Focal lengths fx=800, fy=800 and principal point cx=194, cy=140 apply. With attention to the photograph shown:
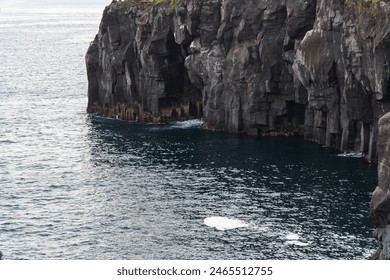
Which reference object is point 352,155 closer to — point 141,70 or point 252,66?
point 252,66

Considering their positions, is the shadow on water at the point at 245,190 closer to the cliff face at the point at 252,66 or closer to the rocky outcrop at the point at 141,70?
the cliff face at the point at 252,66

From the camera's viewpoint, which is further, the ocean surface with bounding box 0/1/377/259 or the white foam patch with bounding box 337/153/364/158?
the white foam patch with bounding box 337/153/364/158

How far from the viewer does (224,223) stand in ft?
334

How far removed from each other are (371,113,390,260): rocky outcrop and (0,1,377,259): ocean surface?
17178mm

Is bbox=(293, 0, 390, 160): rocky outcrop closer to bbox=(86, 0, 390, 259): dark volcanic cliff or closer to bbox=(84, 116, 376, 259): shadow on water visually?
bbox=(86, 0, 390, 259): dark volcanic cliff

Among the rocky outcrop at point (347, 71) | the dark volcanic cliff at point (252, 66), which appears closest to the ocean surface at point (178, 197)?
the rocky outcrop at point (347, 71)

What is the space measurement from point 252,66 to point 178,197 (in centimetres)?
4830

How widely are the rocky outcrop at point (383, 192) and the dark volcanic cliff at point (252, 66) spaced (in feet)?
172

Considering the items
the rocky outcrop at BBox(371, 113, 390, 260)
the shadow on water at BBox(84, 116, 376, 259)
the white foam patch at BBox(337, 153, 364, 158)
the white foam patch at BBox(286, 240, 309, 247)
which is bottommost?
the white foam patch at BBox(286, 240, 309, 247)

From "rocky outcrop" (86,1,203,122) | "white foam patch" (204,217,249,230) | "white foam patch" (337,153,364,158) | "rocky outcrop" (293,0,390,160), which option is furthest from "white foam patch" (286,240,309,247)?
"rocky outcrop" (86,1,203,122)

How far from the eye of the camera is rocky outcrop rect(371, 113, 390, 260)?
6769cm

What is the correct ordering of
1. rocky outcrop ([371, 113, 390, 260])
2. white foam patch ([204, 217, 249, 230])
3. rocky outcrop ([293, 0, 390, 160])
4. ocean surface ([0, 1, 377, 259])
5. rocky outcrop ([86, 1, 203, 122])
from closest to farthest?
1. rocky outcrop ([371, 113, 390, 260])
2. ocean surface ([0, 1, 377, 259])
3. white foam patch ([204, 217, 249, 230])
4. rocky outcrop ([293, 0, 390, 160])
5. rocky outcrop ([86, 1, 203, 122])

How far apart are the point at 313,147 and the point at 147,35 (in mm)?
51256

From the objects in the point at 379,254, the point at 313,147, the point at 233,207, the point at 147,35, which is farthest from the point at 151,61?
the point at 379,254
